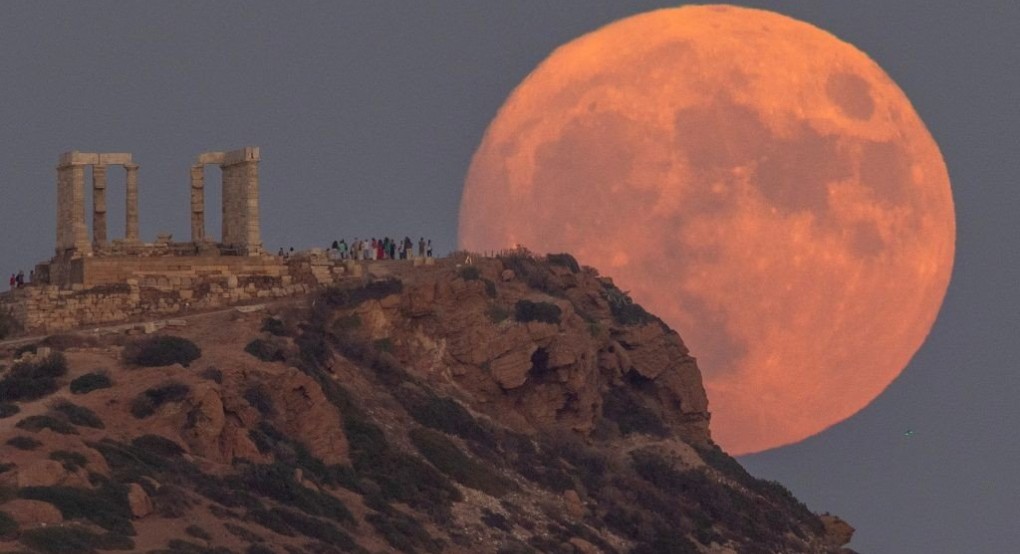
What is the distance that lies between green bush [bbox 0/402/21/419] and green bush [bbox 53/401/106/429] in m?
1.24

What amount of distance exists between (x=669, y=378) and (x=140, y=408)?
115 feet

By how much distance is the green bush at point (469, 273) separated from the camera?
120750 mm

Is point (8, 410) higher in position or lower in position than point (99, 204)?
lower

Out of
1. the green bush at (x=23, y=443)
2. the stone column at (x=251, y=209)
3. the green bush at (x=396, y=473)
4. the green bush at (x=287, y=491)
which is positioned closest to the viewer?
the green bush at (x=23, y=443)

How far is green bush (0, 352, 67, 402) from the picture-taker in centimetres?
10056

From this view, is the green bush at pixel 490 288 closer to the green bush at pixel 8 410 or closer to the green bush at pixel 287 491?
the green bush at pixel 287 491

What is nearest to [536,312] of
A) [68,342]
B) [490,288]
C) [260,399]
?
[490,288]

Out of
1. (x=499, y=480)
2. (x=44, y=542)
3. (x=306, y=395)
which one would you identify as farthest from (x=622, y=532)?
(x=44, y=542)

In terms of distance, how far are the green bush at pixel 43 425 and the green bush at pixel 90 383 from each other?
4.97m

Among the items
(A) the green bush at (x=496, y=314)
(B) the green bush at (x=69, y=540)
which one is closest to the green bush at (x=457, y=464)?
(A) the green bush at (x=496, y=314)

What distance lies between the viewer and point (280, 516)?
95250mm

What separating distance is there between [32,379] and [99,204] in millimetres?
16879

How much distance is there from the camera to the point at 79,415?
97.4 meters

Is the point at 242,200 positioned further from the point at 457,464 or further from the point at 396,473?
the point at 396,473
